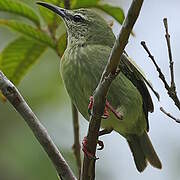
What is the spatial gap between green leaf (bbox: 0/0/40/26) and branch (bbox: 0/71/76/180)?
0.93 meters

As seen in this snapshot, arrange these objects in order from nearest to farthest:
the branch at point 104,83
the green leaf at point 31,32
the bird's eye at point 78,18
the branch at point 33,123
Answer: the branch at point 104,83 < the branch at point 33,123 < the green leaf at point 31,32 < the bird's eye at point 78,18

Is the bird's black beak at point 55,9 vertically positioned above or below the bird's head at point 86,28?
above

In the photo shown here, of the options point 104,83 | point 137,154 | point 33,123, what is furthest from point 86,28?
point 104,83

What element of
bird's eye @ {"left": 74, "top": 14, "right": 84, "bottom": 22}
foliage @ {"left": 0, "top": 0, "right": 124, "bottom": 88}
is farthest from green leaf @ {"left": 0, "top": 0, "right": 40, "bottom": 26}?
bird's eye @ {"left": 74, "top": 14, "right": 84, "bottom": 22}

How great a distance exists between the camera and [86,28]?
4.67 m

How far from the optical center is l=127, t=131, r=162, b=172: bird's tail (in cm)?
456

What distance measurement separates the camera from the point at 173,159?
5.64m

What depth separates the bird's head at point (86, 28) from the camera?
451 centimetres

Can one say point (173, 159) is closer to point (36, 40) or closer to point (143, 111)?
point (143, 111)

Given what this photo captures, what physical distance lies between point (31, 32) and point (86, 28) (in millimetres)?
871

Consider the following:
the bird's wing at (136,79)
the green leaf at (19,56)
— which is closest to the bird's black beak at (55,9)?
the green leaf at (19,56)

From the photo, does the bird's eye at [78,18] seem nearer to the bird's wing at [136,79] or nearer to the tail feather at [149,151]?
the bird's wing at [136,79]

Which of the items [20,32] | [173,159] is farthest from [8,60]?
[173,159]

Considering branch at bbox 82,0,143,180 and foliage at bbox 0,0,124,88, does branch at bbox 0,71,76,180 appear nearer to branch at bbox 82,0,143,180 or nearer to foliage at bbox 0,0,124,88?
branch at bbox 82,0,143,180
